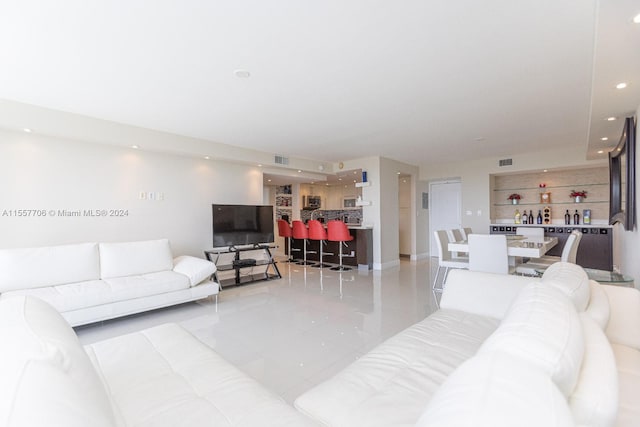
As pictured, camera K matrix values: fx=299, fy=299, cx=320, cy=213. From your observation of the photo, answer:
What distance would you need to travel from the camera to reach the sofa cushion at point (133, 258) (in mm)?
3660

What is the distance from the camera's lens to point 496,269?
3.88 metres

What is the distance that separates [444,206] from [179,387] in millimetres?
7794

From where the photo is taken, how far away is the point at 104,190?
4.28 m

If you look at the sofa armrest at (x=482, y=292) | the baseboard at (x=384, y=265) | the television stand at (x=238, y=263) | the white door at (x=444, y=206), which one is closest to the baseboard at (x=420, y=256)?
the white door at (x=444, y=206)

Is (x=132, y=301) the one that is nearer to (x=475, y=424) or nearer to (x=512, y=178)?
(x=475, y=424)

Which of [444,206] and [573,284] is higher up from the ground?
[444,206]

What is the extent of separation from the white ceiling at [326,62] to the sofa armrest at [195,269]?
75.4 inches

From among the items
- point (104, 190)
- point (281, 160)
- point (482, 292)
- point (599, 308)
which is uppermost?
point (281, 160)

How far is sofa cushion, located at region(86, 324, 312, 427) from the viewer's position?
3.50ft

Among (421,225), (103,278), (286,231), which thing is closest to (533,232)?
(421,225)

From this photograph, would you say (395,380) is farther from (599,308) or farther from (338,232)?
(338,232)

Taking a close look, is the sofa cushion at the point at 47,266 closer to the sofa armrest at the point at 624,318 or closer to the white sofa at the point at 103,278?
the white sofa at the point at 103,278

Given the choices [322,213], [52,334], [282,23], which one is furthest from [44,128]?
[322,213]

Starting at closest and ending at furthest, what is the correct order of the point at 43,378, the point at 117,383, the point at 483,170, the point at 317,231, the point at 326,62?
the point at 43,378, the point at 117,383, the point at 326,62, the point at 317,231, the point at 483,170
